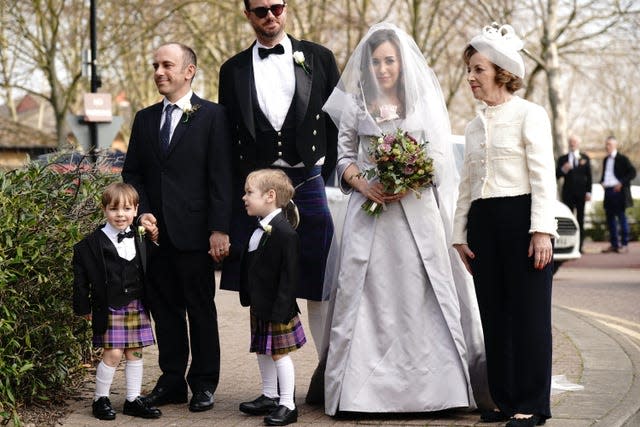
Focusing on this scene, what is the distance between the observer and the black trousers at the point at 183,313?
6.20 meters

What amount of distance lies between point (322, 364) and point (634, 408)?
1.70 m

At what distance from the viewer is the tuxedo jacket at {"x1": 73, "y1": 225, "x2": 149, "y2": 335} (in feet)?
18.9

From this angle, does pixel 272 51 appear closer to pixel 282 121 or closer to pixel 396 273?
pixel 282 121

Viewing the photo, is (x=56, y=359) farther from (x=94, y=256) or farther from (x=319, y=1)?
(x=319, y=1)

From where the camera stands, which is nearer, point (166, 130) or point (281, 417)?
point (281, 417)

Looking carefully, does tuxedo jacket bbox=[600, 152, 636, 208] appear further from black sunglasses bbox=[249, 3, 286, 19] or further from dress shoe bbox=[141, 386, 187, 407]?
dress shoe bbox=[141, 386, 187, 407]

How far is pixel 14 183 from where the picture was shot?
609cm

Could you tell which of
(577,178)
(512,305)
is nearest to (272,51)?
(512,305)

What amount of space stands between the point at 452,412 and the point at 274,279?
1.20m

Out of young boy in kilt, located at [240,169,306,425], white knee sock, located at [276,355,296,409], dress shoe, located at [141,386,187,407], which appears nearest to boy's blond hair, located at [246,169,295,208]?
young boy in kilt, located at [240,169,306,425]

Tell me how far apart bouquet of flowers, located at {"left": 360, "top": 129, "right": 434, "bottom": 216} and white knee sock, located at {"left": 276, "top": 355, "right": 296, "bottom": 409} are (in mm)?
1055

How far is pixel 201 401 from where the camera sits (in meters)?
6.13

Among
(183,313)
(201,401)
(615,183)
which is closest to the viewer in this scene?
(201,401)

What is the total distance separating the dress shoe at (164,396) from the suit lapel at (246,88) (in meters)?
1.50
